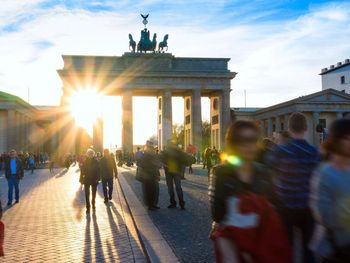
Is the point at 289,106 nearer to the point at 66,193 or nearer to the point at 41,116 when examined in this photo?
the point at 41,116

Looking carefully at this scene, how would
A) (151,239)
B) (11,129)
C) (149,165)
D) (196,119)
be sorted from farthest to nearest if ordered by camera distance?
1. (196,119)
2. (11,129)
3. (149,165)
4. (151,239)

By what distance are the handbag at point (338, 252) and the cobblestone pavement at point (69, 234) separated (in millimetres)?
4909

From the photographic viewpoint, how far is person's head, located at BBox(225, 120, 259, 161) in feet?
12.8

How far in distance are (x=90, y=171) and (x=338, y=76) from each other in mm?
82731

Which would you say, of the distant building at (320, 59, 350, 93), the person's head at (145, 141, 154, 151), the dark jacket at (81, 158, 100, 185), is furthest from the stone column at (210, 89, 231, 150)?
the dark jacket at (81, 158, 100, 185)

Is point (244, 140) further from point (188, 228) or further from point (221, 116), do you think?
point (221, 116)

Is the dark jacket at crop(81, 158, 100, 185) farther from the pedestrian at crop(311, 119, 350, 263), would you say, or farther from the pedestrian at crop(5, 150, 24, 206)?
the pedestrian at crop(311, 119, 350, 263)

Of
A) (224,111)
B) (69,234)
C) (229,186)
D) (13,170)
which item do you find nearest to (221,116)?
(224,111)

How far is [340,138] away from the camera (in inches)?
154

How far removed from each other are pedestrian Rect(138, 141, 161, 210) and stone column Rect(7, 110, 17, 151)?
5680 centimetres

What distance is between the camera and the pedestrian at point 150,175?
14648 mm

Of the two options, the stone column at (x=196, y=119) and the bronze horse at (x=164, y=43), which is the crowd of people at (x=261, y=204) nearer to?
the stone column at (x=196, y=119)

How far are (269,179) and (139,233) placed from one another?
671 centimetres

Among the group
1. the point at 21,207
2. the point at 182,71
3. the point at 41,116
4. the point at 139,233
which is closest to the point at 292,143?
the point at 139,233
